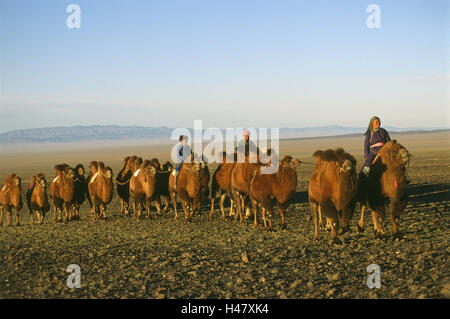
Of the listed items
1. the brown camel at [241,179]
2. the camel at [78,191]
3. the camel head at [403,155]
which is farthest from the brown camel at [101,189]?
the camel head at [403,155]

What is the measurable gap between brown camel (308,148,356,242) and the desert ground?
65 centimetres

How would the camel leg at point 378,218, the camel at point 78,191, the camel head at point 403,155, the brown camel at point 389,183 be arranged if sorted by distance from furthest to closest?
the camel at point 78,191 < the camel leg at point 378,218 < the brown camel at point 389,183 < the camel head at point 403,155

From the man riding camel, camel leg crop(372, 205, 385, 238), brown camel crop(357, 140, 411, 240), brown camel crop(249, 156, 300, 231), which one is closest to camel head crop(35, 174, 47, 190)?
the man riding camel

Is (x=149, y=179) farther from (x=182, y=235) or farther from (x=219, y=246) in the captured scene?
(x=219, y=246)

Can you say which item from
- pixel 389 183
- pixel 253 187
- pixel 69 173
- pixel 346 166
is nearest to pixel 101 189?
pixel 69 173

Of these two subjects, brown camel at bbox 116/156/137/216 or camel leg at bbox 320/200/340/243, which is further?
brown camel at bbox 116/156/137/216

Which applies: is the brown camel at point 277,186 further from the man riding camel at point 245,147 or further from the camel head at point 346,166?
the man riding camel at point 245,147

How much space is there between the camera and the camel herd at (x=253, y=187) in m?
10.1

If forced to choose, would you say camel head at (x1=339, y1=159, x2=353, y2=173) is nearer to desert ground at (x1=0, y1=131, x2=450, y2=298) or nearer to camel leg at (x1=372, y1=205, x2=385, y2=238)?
camel leg at (x1=372, y1=205, x2=385, y2=238)

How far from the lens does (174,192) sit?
15242mm

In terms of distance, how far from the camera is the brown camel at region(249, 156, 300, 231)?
11773 millimetres

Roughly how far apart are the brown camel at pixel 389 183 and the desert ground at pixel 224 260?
565 mm

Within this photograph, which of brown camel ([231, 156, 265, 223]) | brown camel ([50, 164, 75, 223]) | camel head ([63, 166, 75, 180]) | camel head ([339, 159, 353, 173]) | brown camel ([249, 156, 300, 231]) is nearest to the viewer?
camel head ([339, 159, 353, 173])

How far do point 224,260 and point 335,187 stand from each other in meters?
2.76
